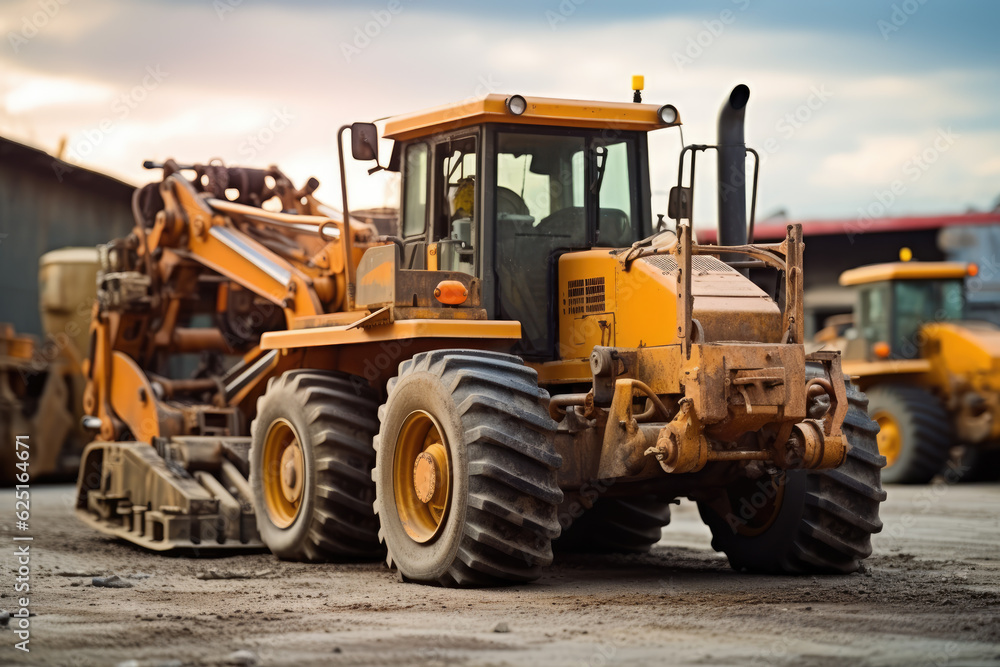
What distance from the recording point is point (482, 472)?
7.80m

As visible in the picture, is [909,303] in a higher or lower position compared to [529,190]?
lower

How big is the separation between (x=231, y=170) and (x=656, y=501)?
206 inches

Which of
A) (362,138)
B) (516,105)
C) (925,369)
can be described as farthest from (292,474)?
(925,369)

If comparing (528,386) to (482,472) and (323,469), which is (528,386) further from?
(323,469)

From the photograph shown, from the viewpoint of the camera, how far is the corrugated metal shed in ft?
79.8

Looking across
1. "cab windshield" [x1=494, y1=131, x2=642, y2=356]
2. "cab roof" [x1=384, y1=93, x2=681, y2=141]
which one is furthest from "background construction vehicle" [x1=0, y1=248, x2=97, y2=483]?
"cab windshield" [x1=494, y1=131, x2=642, y2=356]

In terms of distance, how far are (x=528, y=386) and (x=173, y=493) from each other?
400 centimetres

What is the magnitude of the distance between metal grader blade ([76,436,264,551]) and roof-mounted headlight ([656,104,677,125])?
14.6ft

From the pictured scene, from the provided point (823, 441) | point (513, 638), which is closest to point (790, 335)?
point (823, 441)

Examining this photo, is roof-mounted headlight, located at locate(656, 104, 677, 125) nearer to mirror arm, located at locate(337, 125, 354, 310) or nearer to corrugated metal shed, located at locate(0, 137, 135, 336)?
mirror arm, located at locate(337, 125, 354, 310)

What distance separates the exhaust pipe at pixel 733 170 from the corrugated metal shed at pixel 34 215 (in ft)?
57.1

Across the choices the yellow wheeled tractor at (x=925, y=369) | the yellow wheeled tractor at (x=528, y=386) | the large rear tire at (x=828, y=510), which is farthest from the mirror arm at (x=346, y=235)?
the yellow wheeled tractor at (x=925, y=369)

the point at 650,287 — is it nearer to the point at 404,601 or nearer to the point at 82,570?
the point at 404,601

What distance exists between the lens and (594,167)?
9438mm
